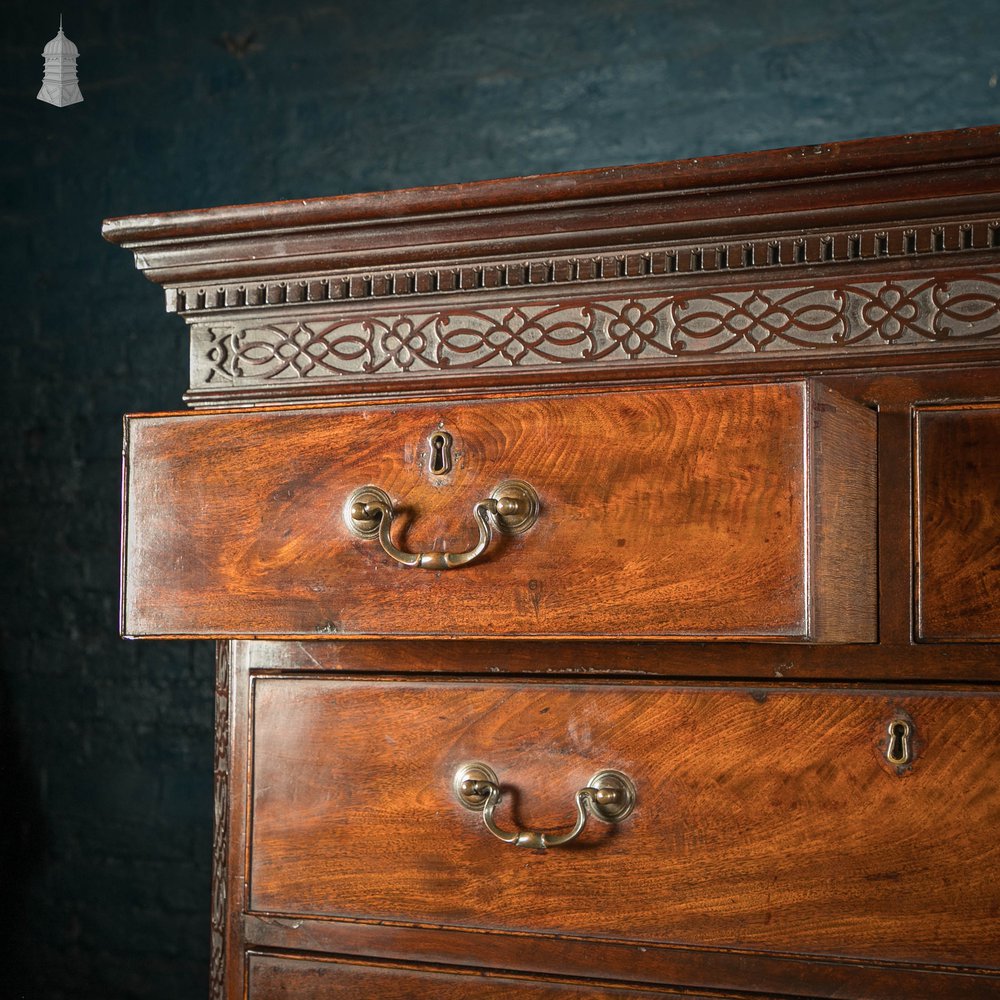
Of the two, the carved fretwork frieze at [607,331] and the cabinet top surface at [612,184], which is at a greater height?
the cabinet top surface at [612,184]

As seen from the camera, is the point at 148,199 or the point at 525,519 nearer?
the point at 525,519

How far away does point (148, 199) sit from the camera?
1.87m

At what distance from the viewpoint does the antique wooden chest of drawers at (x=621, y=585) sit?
2.56ft

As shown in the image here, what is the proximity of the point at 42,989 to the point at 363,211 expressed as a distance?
1.44 metres

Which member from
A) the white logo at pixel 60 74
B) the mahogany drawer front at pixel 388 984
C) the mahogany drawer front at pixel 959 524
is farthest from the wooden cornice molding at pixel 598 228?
the white logo at pixel 60 74

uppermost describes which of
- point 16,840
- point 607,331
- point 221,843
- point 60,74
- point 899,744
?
point 60,74

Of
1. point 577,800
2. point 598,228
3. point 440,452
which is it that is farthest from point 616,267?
point 577,800

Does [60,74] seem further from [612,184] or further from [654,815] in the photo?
[654,815]

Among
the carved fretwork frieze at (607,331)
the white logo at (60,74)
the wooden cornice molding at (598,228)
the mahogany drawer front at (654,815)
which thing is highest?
the white logo at (60,74)

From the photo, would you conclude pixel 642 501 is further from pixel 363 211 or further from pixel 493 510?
pixel 363 211

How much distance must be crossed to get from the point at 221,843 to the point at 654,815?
0.37 metres

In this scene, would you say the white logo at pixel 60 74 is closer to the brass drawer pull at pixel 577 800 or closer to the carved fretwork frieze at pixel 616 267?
the carved fretwork frieze at pixel 616 267

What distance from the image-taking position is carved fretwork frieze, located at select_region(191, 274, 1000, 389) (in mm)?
865

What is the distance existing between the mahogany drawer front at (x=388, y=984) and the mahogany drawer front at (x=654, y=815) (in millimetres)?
39
